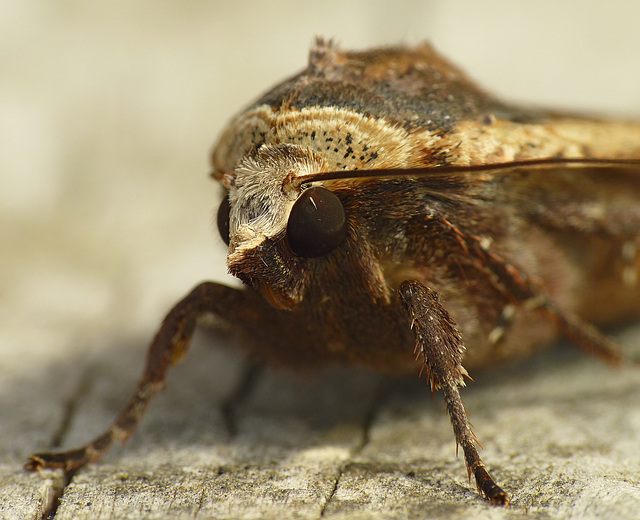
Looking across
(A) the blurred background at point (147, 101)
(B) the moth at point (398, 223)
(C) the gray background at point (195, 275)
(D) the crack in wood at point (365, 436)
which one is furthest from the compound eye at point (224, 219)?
(A) the blurred background at point (147, 101)

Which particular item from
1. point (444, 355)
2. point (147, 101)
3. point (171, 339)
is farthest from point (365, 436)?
point (147, 101)

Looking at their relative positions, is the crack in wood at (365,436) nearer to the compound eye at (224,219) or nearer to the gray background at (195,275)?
the gray background at (195,275)

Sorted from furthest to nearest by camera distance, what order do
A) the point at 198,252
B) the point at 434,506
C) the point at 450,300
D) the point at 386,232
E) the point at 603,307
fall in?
1. the point at 198,252
2. the point at 603,307
3. the point at 450,300
4. the point at 386,232
5. the point at 434,506

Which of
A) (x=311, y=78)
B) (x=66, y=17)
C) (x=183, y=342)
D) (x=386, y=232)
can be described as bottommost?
(x=183, y=342)

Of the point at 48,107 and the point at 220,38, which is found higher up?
the point at 220,38

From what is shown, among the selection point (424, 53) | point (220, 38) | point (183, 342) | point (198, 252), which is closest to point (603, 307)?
point (424, 53)

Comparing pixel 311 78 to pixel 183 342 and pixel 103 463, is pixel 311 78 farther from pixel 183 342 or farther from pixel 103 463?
pixel 103 463
